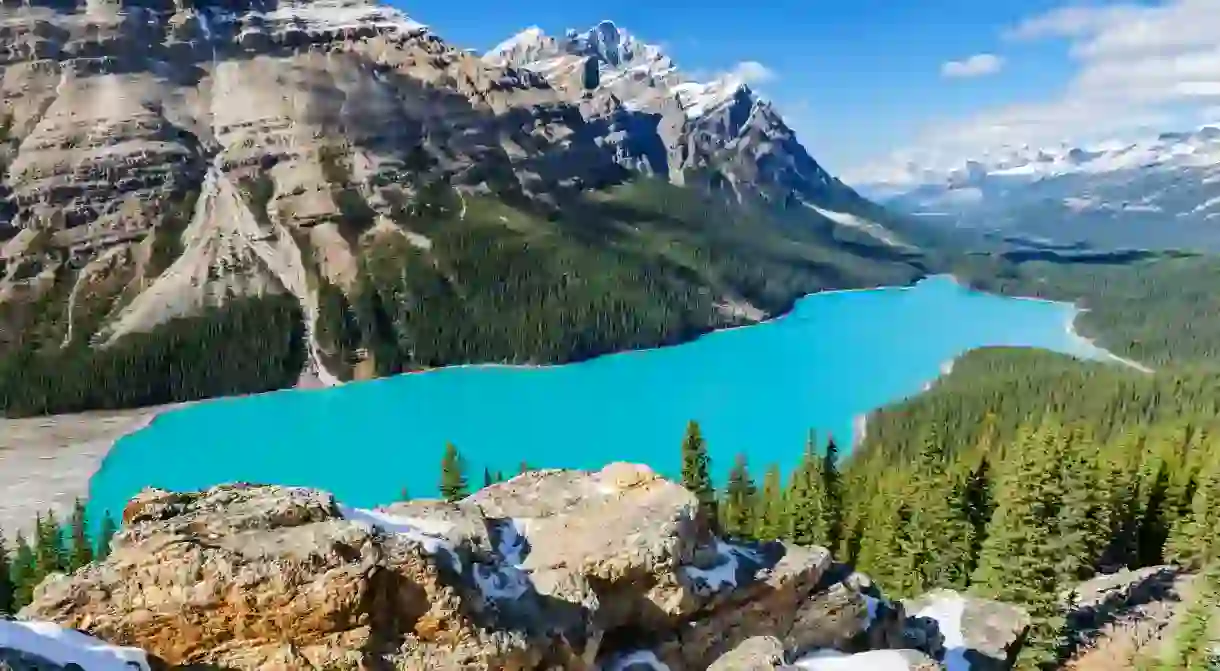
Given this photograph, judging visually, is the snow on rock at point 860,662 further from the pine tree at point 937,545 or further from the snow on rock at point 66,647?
the pine tree at point 937,545

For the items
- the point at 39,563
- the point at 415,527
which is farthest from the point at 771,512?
the point at 39,563

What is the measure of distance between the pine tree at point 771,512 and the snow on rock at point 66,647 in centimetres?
3974

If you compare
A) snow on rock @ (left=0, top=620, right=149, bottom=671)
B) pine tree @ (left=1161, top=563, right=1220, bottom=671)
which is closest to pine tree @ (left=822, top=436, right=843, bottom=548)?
pine tree @ (left=1161, top=563, right=1220, bottom=671)

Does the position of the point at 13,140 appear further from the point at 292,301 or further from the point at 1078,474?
the point at 1078,474

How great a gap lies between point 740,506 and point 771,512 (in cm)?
273

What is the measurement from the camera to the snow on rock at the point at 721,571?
2425 cm

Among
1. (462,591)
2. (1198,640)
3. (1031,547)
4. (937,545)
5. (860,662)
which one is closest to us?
(462,591)

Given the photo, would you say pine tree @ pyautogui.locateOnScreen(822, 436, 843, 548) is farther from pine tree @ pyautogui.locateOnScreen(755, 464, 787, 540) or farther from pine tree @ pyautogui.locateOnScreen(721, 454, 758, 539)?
pine tree @ pyautogui.locateOnScreen(721, 454, 758, 539)

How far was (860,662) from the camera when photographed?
80.0ft

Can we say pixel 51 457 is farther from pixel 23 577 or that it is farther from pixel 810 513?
pixel 810 513

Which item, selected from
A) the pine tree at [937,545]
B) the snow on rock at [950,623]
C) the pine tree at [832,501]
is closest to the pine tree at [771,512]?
the pine tree at [832,501]

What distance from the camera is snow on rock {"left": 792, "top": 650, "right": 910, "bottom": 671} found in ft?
77.5

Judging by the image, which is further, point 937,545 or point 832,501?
point 832,501

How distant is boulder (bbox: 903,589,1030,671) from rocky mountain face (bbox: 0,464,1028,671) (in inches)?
84.0
